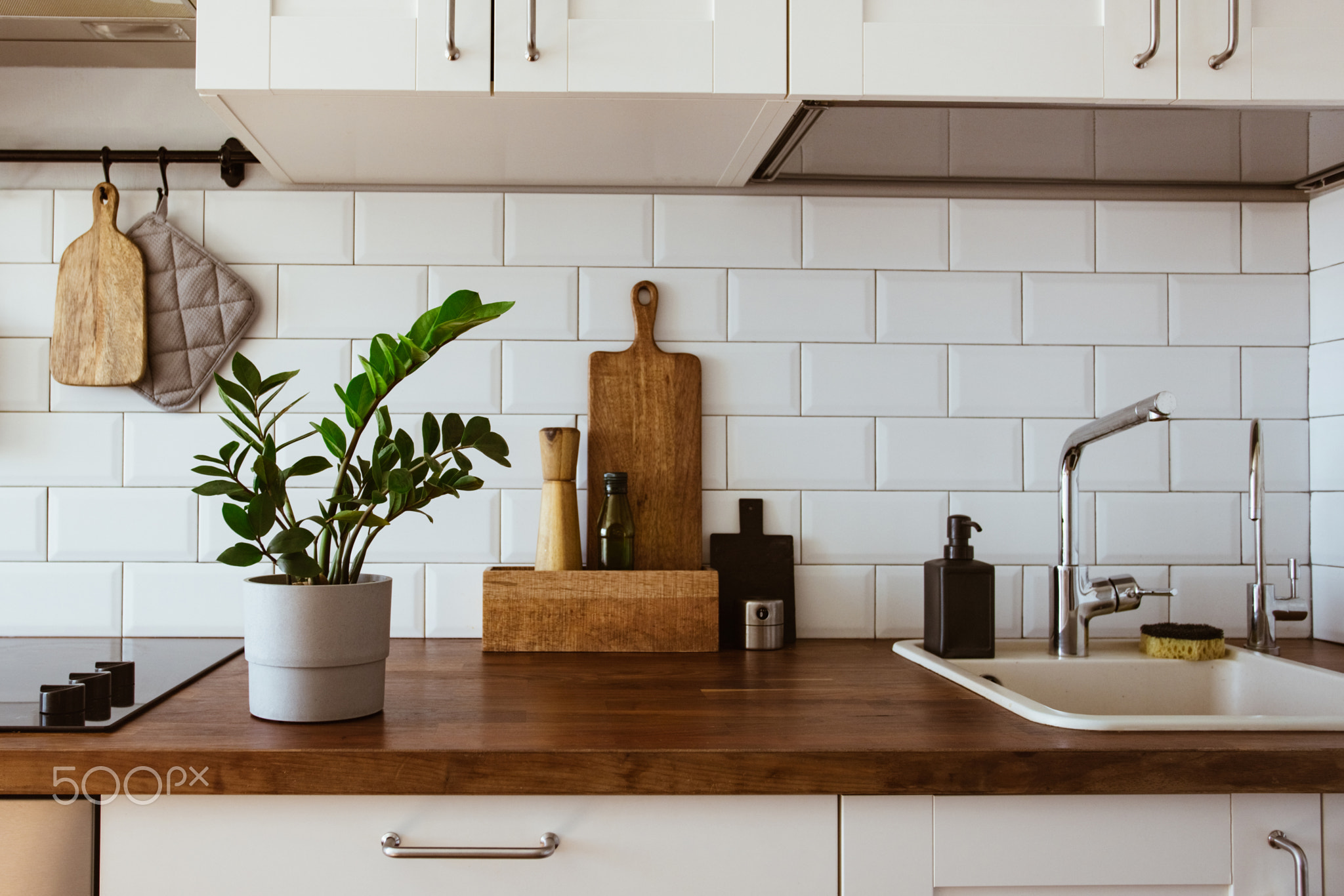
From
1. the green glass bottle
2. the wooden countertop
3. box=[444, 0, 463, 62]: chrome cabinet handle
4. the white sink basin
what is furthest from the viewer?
the green glass bottle

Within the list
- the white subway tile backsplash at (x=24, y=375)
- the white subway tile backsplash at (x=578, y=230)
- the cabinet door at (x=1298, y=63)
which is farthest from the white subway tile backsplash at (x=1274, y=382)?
the white subway tile backsplash at (x=24, y=375)

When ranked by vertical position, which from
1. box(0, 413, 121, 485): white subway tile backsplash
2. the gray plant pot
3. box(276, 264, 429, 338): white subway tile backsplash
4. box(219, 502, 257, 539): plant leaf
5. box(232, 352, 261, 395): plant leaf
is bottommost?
the gray plant pot

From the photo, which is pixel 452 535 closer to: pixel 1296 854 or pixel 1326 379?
pixel 1296 854

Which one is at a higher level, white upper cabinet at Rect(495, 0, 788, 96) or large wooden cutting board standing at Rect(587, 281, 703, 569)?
white upper cabinet at Rect(495, 0, 788, 96)

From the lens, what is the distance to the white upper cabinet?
1.07 m

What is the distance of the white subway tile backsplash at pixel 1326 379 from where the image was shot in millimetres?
1424

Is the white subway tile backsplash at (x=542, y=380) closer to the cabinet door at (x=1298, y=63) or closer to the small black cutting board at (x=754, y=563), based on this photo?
the small black cutting board at (x=754, y=563)

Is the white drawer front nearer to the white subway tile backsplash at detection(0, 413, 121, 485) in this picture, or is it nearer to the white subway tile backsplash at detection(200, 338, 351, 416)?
the white subway tile backsplash at detection(200, 338, 351, 416)

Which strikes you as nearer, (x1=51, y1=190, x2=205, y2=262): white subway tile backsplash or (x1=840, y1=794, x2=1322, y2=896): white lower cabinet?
(x1=840, y1=794, x2=1322, y2=896): white lower cabinet

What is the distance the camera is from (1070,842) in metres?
0.85

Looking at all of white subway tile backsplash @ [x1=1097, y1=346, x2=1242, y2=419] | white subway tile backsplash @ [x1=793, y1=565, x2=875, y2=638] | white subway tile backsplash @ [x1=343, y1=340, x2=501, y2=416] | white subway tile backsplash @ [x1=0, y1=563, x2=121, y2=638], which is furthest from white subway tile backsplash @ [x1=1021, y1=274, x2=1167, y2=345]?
white subway tile backsplash @ [x1=0, y1=563, x2=121, y2=638]

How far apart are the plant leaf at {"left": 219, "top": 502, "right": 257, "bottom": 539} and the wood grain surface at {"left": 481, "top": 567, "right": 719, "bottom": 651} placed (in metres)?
0.43

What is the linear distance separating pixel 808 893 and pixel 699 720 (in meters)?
0.18

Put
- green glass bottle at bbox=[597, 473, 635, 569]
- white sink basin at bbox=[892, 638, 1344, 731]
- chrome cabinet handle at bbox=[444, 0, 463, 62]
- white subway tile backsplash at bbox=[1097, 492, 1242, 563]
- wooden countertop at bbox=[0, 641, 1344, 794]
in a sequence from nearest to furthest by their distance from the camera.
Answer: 1. wooden countertop at bbox=[0, 641, 1344, 794]
2. chrome cabinet handle at bbox=[444, 0, 463, 62]
3. white sink basin at bbox=[892, 638, 1344, 731]
4. green glass bottle at bbox=[597, 473, 635, 569]
5. white subway tile backsplash at bbox=[1097, 492, 1242, 563]
